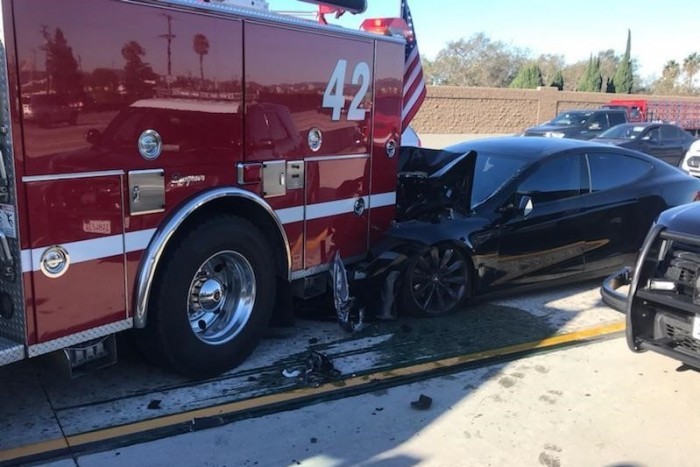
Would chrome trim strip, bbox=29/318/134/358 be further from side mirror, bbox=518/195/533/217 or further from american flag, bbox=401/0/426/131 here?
side mirror, bbox=518/195/533/217

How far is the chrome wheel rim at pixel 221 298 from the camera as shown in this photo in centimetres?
449

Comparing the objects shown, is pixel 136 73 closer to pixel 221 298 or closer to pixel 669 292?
pixel 221 298

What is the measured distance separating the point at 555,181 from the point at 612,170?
0.80 m

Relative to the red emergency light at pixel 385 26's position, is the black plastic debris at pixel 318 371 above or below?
below

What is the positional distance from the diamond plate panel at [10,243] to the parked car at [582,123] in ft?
63.0

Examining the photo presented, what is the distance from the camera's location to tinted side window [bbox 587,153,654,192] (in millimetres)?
6559

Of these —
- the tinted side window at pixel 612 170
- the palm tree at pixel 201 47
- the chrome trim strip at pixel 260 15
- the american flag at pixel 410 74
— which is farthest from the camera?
the tinted side window at pixel 612 170

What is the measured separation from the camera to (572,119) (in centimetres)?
2191

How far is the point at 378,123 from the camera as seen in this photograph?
562 centimetres

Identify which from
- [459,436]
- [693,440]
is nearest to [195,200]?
[459,436]

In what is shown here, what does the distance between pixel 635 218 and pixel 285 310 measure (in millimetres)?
3811

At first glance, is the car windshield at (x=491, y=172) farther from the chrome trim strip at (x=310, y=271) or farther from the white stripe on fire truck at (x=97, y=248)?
the white stripe on fire truck at (x=97, y=248)

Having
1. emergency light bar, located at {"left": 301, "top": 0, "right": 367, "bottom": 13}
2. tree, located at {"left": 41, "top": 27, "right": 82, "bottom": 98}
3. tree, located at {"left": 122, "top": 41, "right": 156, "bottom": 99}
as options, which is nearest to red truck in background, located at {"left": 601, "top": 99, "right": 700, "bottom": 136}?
emergency light bar, located at {"left": 301, "top": 0, "right": 367, "bottom": 13}

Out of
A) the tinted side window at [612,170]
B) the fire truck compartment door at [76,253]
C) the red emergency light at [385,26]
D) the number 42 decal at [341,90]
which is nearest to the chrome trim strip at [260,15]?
the red emergency light at [385,26]
